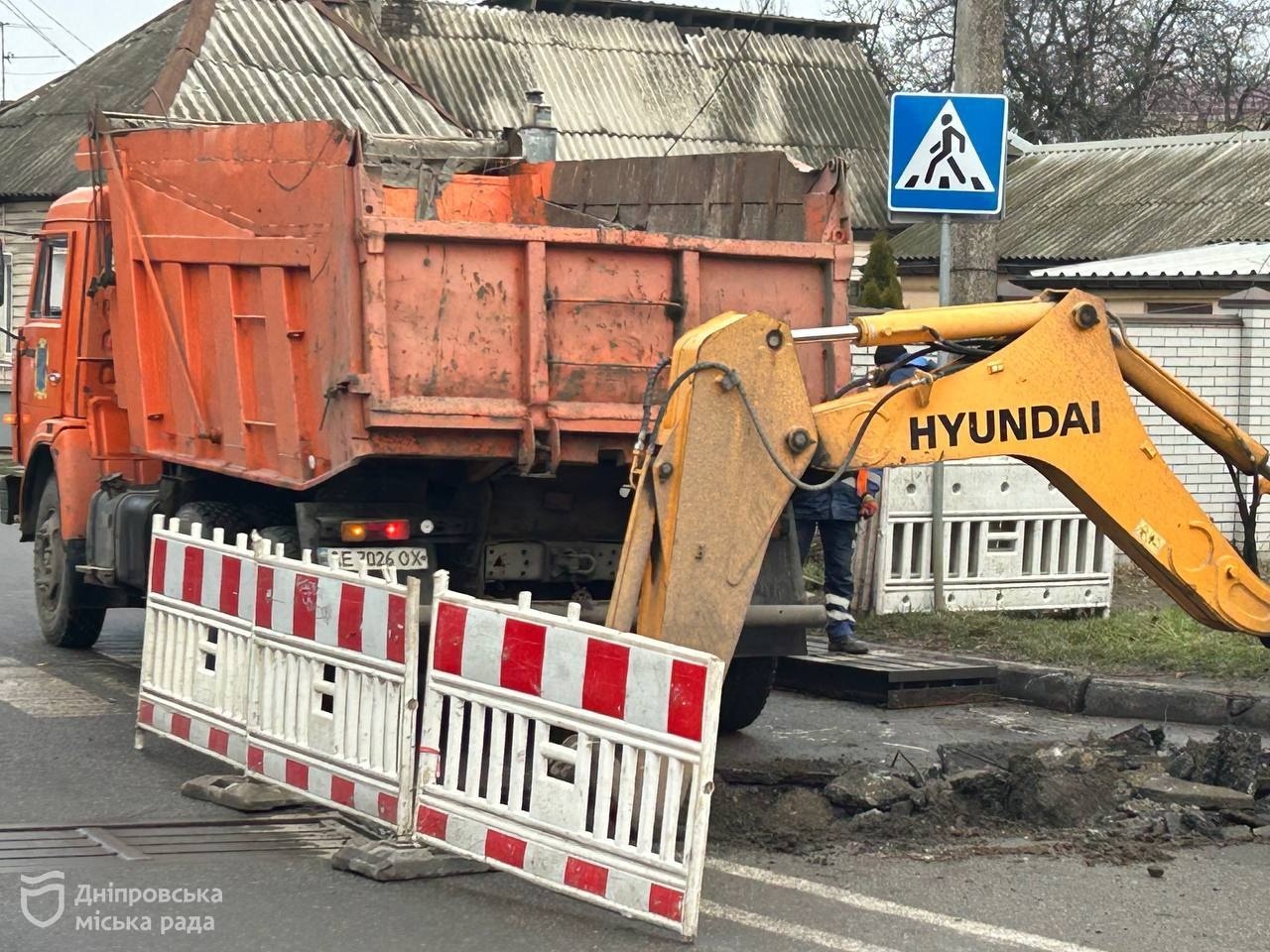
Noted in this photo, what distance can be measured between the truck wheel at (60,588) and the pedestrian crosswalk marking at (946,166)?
17.0ft

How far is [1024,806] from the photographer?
690 centimetres

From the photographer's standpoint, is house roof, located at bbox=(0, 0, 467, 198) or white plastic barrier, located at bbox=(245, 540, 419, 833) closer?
white plastic barrier, located at bbox=(245, 540, 419, 833)

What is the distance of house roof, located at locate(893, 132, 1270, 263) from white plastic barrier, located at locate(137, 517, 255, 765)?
20.0 metres

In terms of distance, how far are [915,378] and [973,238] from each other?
6197mm

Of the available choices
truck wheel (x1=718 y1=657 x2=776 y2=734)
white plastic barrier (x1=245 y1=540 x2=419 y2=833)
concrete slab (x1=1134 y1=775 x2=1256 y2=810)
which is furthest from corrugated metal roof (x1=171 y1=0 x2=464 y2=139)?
concrete slab (x1=1134 y1=775 x2=1256 y2=810)

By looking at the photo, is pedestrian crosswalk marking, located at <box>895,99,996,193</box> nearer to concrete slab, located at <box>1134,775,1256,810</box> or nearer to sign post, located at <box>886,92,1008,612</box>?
sign post, located at <box>886,92,1008,612</box>

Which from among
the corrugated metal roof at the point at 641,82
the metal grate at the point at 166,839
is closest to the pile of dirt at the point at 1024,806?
the metal grate at the point at 166,839

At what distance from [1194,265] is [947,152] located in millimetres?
11981

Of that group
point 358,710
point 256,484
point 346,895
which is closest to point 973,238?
point 256,484

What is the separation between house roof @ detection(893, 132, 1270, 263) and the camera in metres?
27.2

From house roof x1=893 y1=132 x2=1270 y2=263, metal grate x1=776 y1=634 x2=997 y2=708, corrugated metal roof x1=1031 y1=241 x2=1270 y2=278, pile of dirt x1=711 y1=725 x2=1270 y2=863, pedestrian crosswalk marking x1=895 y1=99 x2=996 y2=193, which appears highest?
house roof x1=893 y1=132 x2=1270 y2=263

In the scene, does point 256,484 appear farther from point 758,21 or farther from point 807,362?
point 758,21

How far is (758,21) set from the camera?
39.2 metres

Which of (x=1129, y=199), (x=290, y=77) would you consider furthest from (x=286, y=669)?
(x=290, y=77)
